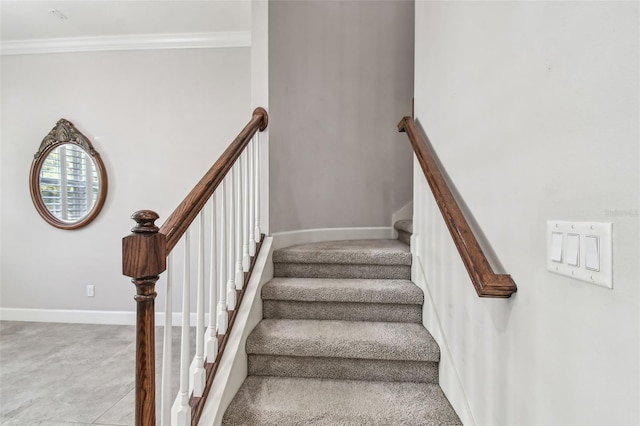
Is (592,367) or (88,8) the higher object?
(88,8)

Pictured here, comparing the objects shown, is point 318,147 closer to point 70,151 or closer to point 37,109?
point 70,151

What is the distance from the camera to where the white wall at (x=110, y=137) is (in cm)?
308

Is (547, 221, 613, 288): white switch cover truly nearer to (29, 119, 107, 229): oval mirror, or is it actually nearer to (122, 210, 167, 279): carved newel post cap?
(122, 210, 167, 279): carved newel post cap

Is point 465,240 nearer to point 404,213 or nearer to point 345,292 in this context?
point 345,292

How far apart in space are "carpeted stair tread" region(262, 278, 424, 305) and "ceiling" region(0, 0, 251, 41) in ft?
7.65

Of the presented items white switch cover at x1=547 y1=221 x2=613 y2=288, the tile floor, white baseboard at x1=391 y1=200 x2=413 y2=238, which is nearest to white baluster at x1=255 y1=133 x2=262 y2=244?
the tile floor

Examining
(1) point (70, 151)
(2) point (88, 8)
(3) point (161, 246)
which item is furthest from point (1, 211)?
(3) point (161, 246)

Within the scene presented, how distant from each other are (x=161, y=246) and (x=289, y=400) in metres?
0.86

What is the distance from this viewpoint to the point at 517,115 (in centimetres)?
89

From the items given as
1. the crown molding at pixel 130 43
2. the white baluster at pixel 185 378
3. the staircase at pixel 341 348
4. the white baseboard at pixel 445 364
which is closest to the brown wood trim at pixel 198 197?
the white baluster at pixel 185 378

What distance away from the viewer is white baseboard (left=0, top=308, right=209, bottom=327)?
3.16m

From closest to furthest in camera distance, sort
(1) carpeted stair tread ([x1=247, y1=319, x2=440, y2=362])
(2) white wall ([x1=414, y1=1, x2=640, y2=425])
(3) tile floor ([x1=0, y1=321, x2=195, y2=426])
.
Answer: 1. (2) white wall ([x1=414, y1=1, x2=640, y2=425])
2. (1) carpeted stair tread ([x1=247, y1=319, x2=440, y2=362])
3. (3) tile floor ([x1=0, y1=321, x2=195, y2=426])

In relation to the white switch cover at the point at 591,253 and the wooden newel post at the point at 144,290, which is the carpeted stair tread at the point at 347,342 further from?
the white switch cover at the point at 591,253

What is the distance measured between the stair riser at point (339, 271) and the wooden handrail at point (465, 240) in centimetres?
77
